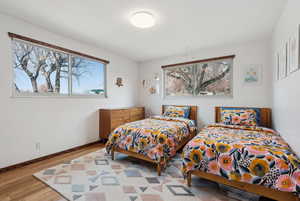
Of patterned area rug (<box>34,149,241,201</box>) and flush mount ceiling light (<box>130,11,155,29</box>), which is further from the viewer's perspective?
flush mount ceiling light (<box>130,11,155,29</box>)

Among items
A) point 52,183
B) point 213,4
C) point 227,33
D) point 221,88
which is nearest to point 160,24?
point 213,4

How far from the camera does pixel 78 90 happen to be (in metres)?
3.19

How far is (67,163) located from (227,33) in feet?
12.2

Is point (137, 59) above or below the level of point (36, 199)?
above

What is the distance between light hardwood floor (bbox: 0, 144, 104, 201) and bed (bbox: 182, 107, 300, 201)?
163 centimetres

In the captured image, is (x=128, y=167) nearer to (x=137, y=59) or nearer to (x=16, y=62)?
(x=16, y=62)

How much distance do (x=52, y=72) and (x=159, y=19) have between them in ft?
7.22

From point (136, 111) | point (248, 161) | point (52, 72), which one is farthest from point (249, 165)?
point (52, 72)

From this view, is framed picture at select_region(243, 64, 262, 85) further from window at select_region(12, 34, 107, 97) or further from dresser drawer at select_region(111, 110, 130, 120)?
window at select_region(12, 34, 107, 97)

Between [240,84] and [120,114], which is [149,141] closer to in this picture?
[120,114]

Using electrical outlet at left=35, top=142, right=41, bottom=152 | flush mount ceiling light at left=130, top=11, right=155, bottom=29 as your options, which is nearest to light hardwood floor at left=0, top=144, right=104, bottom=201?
electrical outlet at left=35, top=142, right=41, bottom=152

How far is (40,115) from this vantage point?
2543 mm

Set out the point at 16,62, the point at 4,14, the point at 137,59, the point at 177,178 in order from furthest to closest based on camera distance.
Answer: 1. the point at 137,59
2. the point at 16,62
3. the point at 4,14
4. the point at 177,178

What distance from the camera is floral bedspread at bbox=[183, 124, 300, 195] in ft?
4.35
